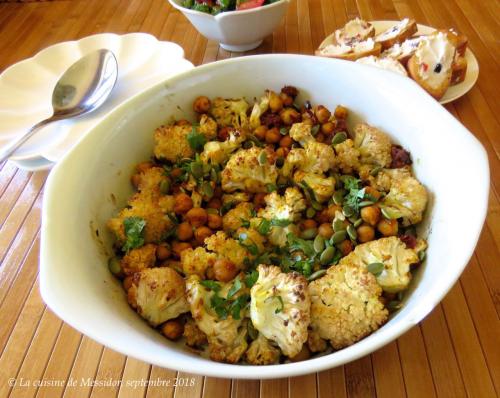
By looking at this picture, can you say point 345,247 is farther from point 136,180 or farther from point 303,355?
point 136,180

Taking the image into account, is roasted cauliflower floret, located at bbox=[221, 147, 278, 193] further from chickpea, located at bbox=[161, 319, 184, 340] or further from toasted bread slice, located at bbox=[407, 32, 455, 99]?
toasted bread slice, located at bbox=[407, 32, 455, 99]

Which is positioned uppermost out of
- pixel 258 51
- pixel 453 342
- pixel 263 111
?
pixel 263 111

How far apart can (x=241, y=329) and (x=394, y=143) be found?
450 mm

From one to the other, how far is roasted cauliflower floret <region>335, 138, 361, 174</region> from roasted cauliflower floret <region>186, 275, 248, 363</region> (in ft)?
1.11

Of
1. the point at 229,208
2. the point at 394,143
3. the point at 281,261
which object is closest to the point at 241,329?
the point at 281,261

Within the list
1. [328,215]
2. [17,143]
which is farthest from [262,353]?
[17,143]

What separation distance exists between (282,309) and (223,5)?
3.13ft

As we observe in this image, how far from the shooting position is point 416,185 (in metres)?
0.66

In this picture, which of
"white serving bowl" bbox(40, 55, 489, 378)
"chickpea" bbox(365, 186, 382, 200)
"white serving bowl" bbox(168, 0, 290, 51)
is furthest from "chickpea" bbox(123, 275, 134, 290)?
"white serving bowl" bbox(168, 0, 290, 51)

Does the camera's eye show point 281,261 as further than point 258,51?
No

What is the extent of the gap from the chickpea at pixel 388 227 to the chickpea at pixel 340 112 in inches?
10.0

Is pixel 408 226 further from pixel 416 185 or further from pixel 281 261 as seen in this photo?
pixel 281 261

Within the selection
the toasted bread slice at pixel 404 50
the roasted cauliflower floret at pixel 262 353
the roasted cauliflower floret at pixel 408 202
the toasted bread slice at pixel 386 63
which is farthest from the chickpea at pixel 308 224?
the toasted bread slice at pixel 404 50

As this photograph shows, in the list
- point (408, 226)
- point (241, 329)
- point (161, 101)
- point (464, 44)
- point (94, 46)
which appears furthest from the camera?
point (94, 46)
